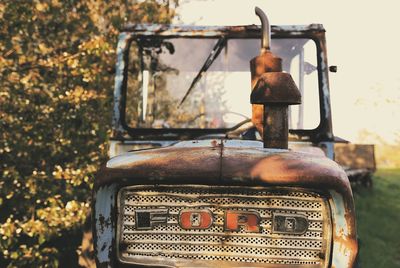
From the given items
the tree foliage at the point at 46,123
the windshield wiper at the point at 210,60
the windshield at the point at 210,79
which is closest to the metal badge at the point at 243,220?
the windshield at the point at 210,79

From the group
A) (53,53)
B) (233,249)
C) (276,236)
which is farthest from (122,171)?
(53,53)

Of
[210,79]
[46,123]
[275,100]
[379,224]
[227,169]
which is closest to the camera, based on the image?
[227,169]

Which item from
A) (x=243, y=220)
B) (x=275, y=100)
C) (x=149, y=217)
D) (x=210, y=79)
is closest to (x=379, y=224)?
(x=210, y=79)

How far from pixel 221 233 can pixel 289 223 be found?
0.97ft

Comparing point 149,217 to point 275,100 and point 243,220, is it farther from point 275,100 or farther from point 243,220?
point 275,100

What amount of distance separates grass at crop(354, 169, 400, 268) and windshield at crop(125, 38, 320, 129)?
419 centimetres

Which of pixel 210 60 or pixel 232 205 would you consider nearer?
pixel 232 205

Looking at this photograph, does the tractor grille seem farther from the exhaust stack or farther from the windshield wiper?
the windshield wiper

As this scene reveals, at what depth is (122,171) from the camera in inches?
85.4

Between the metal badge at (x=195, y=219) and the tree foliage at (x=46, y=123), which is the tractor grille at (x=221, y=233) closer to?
the metal badge at (x=195, y=219)

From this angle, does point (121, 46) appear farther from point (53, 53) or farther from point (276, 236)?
point (53, 53)

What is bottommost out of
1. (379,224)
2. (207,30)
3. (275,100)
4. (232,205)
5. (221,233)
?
(379,224)

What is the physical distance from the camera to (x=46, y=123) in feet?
17.4

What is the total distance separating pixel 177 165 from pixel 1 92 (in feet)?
9.49
